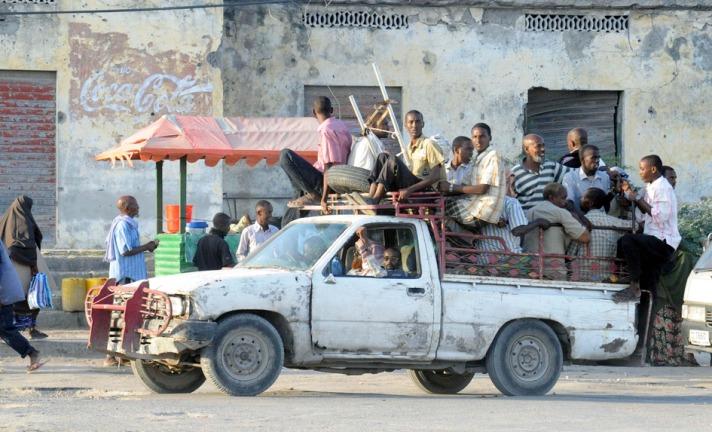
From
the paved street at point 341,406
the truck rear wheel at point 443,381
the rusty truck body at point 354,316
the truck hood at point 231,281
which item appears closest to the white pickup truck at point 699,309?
the paved street at point 341,406

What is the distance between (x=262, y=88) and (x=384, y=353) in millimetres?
10438

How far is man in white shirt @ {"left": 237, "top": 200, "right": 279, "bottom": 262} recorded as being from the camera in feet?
46.1

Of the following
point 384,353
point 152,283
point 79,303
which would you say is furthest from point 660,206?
point 79,303

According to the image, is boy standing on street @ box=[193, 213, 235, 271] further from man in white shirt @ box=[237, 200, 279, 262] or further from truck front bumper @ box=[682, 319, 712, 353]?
truck front bumper @ box=[682, 319, 712, 353]

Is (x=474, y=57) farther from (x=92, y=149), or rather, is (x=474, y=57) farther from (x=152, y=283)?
(x=152, y=283)

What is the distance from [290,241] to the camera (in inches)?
438

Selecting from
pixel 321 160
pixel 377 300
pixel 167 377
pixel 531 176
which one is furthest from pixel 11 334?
pixel 531 176

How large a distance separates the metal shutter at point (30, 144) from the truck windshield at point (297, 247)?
329 inches

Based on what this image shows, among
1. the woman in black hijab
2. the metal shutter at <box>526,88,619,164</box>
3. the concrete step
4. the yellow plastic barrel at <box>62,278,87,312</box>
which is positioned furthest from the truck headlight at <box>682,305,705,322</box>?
the metal shutter at <box>526,88,619,164</box>

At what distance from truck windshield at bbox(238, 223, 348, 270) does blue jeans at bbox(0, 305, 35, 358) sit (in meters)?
2.38

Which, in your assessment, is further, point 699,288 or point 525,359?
point 699,288

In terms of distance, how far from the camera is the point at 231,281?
33.9 ft

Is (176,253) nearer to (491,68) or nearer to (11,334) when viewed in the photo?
A: (11,334)

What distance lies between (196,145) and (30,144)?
13.5 ft
